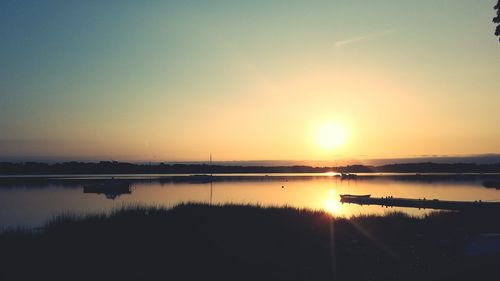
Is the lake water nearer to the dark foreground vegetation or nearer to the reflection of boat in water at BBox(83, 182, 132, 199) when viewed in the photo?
the reflection of boat in water at BBox(83, 182, 132, 199)

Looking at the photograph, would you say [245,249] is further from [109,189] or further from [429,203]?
[109,189]

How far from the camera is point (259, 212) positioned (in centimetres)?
3606

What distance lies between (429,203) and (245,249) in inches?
1478

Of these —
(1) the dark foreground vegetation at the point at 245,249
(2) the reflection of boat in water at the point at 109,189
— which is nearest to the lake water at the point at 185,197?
(2) the reflection of boat in water at the point at 109,189

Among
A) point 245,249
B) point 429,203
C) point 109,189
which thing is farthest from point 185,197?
point 245,249

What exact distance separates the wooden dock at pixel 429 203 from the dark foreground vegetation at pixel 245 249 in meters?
12.1

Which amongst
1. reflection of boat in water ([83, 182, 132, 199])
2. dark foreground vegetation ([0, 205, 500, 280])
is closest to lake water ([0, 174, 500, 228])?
reflection of boat in water ([83, 182, 132, 199])

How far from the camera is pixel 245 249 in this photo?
21594mm

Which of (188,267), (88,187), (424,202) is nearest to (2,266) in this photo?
(188,267)

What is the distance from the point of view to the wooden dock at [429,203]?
4426cm

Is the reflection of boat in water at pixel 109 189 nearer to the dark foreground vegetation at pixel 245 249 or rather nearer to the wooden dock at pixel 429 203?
the wooden dock at pixel 429 203

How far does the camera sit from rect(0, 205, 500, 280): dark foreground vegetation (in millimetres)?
16438

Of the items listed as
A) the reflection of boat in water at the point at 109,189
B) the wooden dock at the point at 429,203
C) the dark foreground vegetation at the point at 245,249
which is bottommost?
the wooden dock at the point at 429,203

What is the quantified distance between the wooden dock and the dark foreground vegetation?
12127mm
